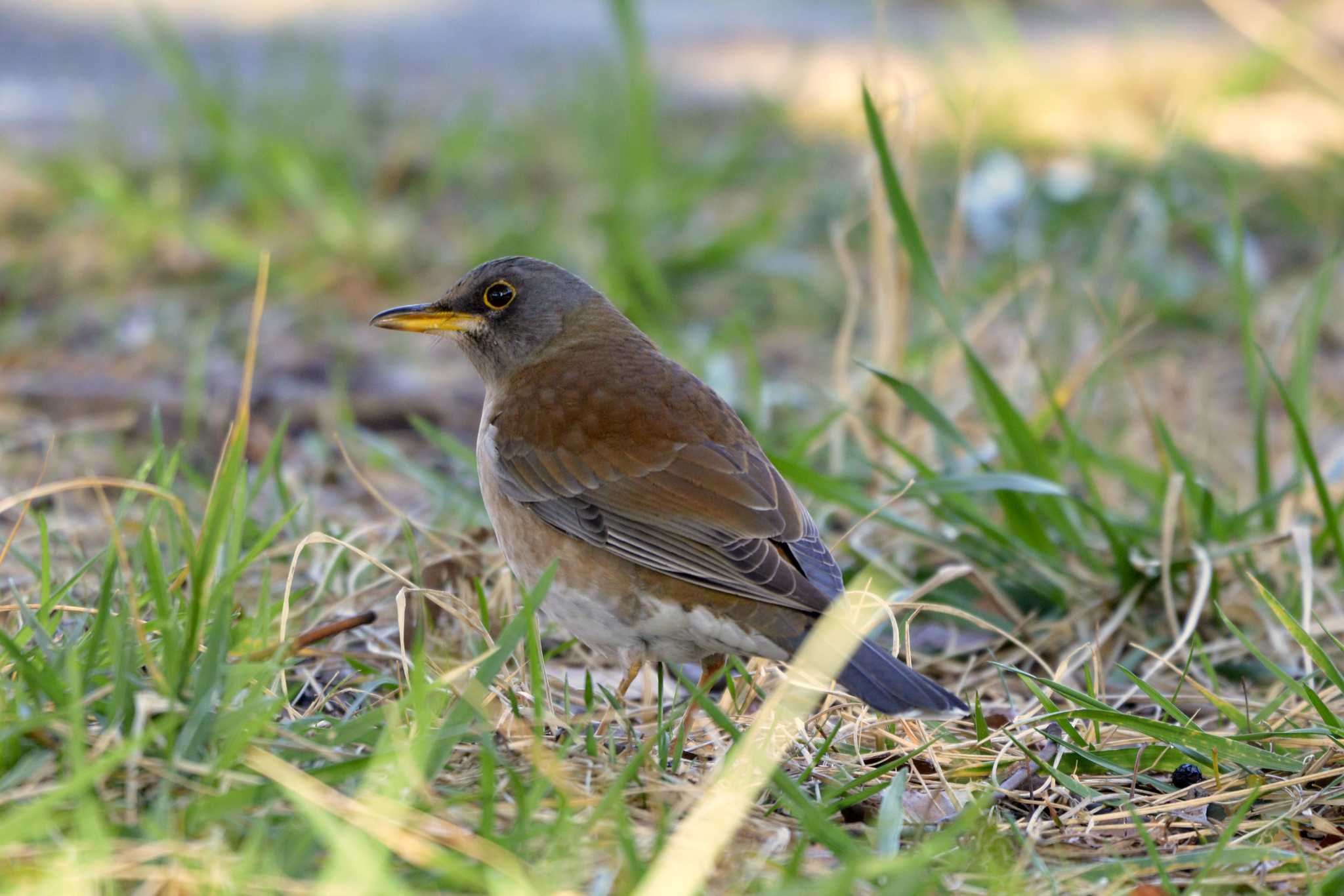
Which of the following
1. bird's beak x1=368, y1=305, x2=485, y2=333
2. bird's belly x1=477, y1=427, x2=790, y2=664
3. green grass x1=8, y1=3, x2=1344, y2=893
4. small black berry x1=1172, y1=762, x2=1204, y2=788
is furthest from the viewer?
bird's beak x1=368, y1=305, x2=485, y2=333

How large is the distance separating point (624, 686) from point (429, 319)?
5.13 feet

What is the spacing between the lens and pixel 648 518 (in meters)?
3.84

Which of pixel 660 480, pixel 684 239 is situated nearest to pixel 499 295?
pixel 660 480

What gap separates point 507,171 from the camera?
896 cm

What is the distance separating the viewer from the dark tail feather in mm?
3137

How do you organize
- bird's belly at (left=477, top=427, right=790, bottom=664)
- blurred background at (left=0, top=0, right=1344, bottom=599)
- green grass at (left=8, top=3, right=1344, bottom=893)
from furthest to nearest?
blurred background at (left=0, top=0, right=1344, bottom=599) → bird's belly at (left=477, top=427, right=790, bottom=664) → green grass at (left=8, top=3, right=1344, bottom=893)

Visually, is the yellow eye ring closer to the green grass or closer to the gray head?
the gray head

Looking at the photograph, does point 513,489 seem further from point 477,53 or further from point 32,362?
point 477,53

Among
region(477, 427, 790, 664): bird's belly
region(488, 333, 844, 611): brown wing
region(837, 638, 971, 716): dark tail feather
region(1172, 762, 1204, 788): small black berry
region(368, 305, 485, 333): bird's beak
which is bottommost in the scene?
region(1172, 762, 1204, 788): small black berry

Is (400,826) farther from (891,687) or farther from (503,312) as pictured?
(503,312)

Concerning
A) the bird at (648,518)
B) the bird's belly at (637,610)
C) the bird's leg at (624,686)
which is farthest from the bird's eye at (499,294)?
the bird's leg at (624,686)

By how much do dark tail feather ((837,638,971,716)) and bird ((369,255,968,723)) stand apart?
1cm

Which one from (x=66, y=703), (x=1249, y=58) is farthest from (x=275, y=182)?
(x=1249, y=58)

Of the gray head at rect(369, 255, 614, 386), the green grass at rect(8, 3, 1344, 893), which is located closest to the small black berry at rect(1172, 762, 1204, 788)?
the green grass at rect(8, 3, 1344, 893)
